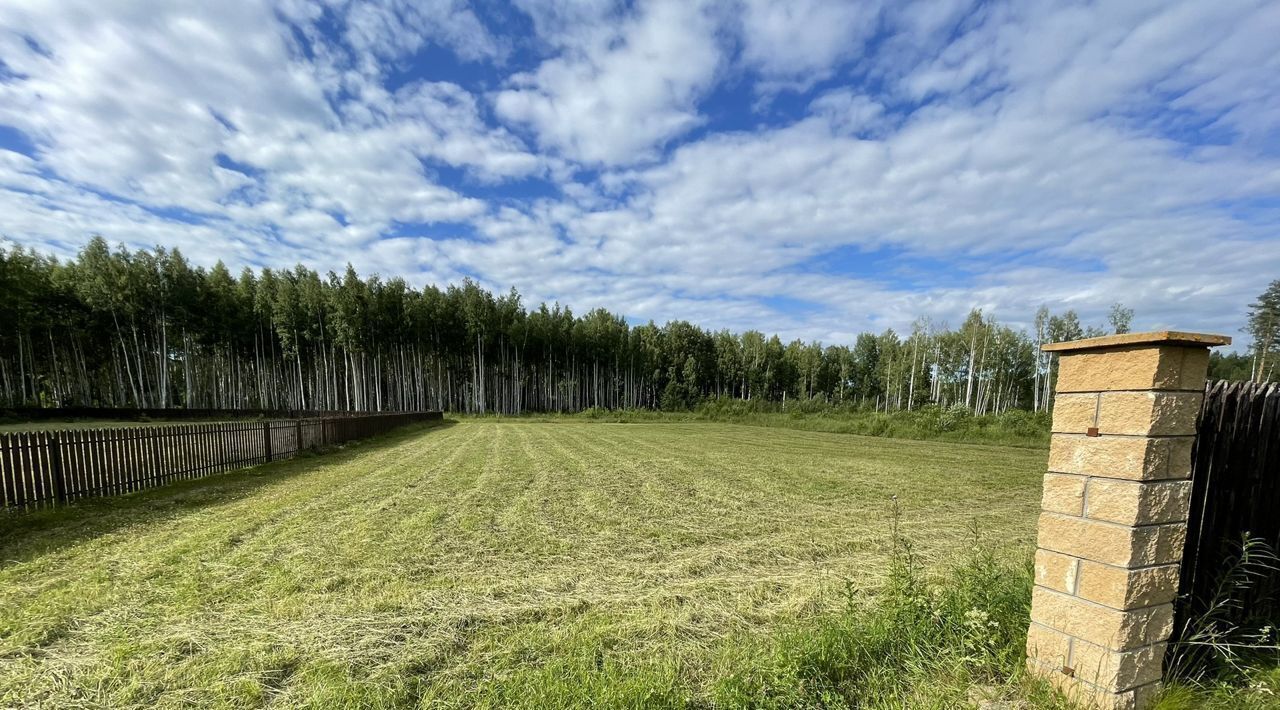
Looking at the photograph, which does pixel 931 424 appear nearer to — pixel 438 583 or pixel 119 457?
pixel 438 583

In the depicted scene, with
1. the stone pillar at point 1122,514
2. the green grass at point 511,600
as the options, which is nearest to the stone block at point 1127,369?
the stone pillar at point 1122,514

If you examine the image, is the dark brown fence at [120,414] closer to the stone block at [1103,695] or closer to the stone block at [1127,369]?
the stone block at [1103,695]

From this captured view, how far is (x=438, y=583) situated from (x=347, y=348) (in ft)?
122

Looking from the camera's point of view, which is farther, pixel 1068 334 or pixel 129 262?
pixel 1068 334

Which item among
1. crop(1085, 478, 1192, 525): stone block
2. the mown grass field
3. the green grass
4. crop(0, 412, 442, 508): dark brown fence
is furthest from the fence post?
crop(1085, 478, 1192, 525): stone block

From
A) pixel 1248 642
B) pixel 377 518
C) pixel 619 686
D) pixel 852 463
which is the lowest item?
pixel 852 463

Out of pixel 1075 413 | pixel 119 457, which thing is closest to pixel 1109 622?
pixel 1075 413

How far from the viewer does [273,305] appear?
35.0 meters

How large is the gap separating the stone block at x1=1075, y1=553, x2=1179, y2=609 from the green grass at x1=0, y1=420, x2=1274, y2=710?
1.75 feet

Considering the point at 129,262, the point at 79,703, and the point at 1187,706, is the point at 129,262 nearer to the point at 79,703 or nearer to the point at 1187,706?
the point at 79,703

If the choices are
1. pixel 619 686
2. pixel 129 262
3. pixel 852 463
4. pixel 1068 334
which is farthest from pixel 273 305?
pixel 1068 334

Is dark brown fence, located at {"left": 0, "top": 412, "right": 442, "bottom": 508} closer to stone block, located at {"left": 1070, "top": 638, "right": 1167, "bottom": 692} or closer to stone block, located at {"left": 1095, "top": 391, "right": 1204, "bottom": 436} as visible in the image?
stone block, located at {"left": 1070, "top": 638, "right": 1167, "bottom": 692}

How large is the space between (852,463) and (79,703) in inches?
564

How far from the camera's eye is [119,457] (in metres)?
7.99
